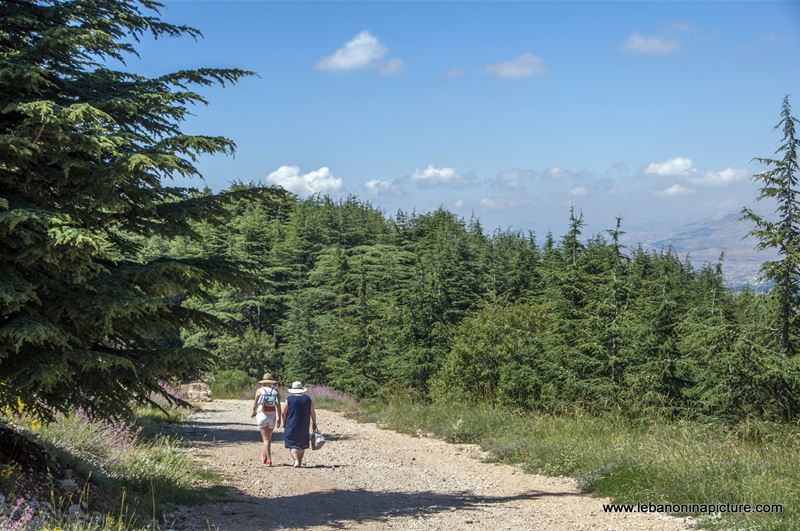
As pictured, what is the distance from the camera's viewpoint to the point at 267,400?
489 inches

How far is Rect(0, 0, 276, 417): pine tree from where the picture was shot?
5754 millimetres

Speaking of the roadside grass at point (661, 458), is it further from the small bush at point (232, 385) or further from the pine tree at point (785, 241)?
Result: the small bush at point (232, 385)

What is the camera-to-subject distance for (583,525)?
7664 mm

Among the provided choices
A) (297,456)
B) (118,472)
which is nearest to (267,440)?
(297,456)

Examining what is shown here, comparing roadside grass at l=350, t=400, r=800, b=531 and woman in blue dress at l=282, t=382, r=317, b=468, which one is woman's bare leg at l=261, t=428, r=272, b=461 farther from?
roadside grass at l=350, t=400, r=800, b=531

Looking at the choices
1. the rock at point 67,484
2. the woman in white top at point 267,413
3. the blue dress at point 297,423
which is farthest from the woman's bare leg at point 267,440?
the rock at point 67,484

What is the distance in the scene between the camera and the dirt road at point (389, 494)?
307 inches

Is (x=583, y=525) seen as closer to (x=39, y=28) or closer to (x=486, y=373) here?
(x=39, y=28)

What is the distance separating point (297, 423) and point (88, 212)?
6209mm

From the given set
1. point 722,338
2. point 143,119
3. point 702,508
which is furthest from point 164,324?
point 722,338

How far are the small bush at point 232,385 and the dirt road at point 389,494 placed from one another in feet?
70.4

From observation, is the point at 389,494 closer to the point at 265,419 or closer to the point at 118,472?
the point at 265,419

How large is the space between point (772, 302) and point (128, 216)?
15.6m

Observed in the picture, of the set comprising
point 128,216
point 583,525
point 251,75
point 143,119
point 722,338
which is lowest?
point 583,525
